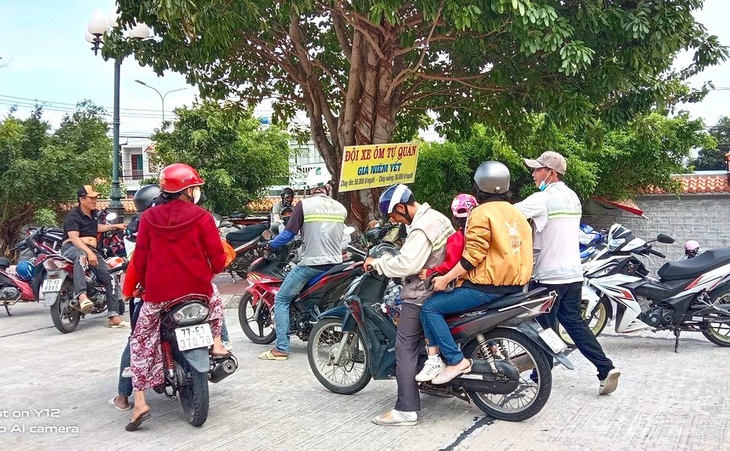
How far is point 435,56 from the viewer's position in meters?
12.2

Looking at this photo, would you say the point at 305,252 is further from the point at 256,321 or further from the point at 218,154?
the point at 218,154

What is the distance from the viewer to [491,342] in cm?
449

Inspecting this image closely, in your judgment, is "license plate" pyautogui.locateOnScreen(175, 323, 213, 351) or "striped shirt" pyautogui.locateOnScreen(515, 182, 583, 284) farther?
"striped shirt" pyautogui.locateOnScreen(515, 182, 583, 284)

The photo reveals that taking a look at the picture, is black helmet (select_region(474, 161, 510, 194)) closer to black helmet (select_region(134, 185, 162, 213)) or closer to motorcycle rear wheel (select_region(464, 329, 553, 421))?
motorcycle rear wheel (select_region(464, 329, 553, 421))

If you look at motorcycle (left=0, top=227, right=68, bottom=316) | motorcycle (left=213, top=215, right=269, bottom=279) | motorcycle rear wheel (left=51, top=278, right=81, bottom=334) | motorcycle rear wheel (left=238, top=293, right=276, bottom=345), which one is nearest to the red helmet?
motorcycle rear wheel (left=238, top=293, right=276, bottom=345)

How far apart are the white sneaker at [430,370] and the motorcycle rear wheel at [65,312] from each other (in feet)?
17.6

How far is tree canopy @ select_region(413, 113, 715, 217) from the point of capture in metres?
14.9

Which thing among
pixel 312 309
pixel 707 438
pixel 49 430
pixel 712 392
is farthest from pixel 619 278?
pixel 49 430

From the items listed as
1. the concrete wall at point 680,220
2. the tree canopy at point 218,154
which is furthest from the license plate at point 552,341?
the tree canopy at point 218,154

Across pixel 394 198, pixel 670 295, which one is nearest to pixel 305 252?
pixel 394 198

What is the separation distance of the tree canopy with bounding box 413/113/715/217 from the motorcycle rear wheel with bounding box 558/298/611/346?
310 inches

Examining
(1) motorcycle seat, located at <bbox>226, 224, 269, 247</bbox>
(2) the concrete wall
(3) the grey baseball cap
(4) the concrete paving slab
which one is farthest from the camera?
(2) the concrete wall

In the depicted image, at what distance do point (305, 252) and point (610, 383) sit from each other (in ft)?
9.80

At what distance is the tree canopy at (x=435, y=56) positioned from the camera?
8102mm
